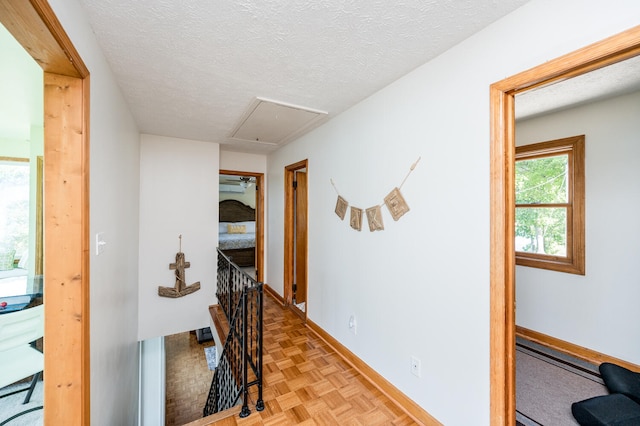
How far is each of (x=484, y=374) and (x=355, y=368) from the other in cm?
119

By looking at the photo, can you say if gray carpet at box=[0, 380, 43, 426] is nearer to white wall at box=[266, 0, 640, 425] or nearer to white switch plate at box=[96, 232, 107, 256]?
white switch plate at box=[96, 232, 107, 256]

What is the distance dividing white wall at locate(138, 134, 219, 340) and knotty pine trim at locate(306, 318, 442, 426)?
6.72ft

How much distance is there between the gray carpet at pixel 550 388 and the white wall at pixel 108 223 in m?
2.82

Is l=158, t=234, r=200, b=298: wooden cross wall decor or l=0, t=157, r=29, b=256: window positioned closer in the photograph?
l=0, t=157, r=29, b=256: window

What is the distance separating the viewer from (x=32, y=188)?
2773mm

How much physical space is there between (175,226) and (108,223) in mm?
1848

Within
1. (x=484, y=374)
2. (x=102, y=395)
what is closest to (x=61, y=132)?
(x=102, y=395)

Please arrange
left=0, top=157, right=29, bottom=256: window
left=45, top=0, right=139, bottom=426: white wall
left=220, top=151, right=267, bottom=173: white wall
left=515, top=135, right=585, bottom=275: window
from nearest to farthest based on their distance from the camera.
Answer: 1. left=45, top=0, right=139, bottom=426: white wall
2. left=515, top=135, right=585, bottom=275: window
3. left=0, top=157, right=29, bottom=256: window
4. left=220, top=151, right=267, bottom=173: white wall

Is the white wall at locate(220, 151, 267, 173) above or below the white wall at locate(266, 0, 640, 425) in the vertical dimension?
above

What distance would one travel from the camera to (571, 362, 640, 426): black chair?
153 cm

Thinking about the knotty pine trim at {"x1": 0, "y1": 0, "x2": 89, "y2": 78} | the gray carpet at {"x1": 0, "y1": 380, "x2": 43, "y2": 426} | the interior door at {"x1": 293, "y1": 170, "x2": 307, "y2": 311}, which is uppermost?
the knotty pine trim at {"x1": 0, "y1": 0, "x2": 89, "y2": 78}

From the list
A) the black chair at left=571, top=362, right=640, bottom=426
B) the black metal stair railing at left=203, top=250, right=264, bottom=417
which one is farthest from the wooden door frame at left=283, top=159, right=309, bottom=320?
the black chair at left=571, top=362, right=640, bottom=426

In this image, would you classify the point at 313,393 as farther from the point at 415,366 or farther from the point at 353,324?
the point at 415,366

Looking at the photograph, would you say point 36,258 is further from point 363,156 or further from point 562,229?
point 562,229
